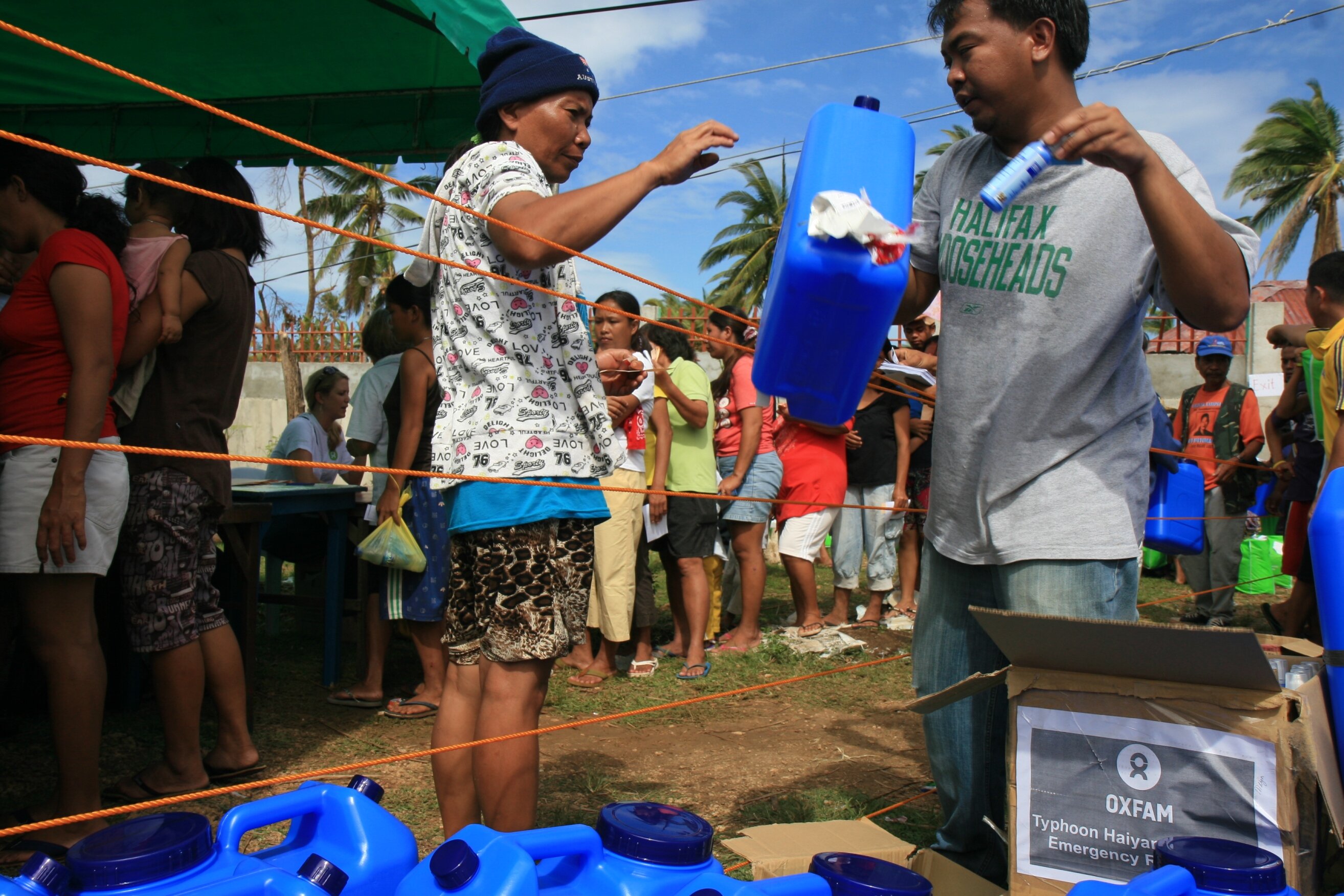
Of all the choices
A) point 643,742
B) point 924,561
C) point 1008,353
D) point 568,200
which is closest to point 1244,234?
point 1008,353

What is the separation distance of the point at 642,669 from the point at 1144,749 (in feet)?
10.2

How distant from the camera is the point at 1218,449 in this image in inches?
231

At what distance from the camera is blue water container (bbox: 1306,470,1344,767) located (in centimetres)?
145

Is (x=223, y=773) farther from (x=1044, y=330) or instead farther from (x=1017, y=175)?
(x=1017, y=175)

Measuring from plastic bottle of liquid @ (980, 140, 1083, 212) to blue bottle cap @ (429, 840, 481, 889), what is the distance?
3.35 ft

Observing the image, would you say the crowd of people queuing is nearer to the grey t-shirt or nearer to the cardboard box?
the grey t-shirt

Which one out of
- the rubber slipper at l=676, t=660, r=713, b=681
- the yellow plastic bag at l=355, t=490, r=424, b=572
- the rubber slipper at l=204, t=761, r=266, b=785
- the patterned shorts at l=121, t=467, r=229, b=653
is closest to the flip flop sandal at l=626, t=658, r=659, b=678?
the rubber slipper at l=676, t=660, r=713, b=681

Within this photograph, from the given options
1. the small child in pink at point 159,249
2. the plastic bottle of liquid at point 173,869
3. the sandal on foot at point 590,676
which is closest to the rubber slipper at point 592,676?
the sandal on foot at point 590,676

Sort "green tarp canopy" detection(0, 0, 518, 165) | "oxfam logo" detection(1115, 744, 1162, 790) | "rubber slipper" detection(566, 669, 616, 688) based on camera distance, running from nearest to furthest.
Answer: "oxfam logo" detection(1115, 744, 1162, 790) < "green tarp canopy" detection(0, 0, 518, 165) < "rubber slipper" detection(566, 669, 616, 688)

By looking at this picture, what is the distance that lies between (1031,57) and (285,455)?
436 centimetres

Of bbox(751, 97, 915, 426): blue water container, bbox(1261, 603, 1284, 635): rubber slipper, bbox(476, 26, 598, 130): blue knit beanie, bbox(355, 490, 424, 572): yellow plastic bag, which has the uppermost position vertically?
bbox(476, 26, 598, 130): blue knit beanie

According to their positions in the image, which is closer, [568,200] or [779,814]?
[568,200]

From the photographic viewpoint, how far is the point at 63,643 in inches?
83.5

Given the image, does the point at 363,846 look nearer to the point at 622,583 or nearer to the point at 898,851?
the point at 898,851
